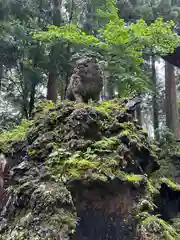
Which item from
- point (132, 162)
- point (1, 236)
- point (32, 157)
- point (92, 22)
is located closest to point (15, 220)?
point (1, 236)

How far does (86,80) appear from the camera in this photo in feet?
16.1

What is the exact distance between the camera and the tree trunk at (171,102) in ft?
35.5

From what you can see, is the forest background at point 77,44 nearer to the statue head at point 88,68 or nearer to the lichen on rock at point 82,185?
the statue head at point 88,68

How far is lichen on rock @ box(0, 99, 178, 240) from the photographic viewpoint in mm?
2877

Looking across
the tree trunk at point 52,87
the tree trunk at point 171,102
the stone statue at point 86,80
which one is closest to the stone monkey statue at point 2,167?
the stone statue at point 86,80

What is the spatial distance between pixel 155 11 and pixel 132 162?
8.29 metres

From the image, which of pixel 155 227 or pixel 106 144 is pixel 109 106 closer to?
pixel 106 144

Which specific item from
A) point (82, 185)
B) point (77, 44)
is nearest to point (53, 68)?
point (77, 44)

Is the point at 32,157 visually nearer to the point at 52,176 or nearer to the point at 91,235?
the point at 52,176

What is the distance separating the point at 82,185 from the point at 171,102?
8.91 m

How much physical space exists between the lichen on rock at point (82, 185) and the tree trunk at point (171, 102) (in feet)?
23.2

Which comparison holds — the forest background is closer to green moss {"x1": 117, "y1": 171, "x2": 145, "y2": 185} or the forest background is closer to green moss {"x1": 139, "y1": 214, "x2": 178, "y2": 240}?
green moss {"x1": 117, "y1": 171, "x2": 145, "y2": 185}

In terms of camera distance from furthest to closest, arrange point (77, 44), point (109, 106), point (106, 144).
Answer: point (77, 44) < point (109, 106) < point (106, 144)

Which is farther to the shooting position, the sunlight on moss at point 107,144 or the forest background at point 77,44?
the forest background at point 77,44
